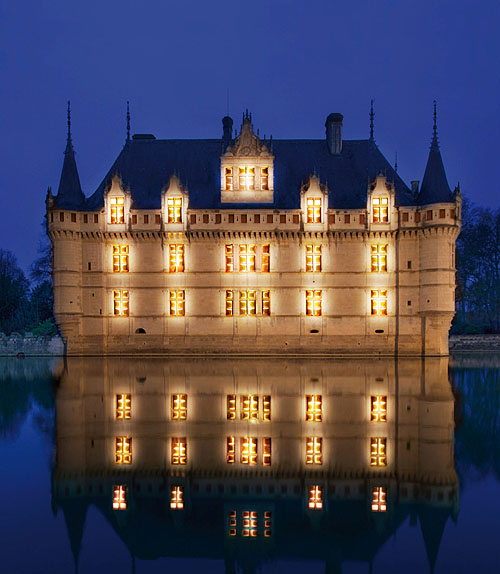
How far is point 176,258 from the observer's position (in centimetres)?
2898

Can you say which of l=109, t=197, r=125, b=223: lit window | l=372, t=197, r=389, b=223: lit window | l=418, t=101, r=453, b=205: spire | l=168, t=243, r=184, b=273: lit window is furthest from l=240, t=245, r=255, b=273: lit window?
l=418, t=101, r=453, b=205: spire

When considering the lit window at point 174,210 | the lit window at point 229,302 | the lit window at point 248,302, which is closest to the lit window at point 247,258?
the lit window at point 248,302

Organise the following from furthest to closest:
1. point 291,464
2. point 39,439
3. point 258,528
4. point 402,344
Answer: point 402,344 → point 39,439 → point 291,464 → point 258,528

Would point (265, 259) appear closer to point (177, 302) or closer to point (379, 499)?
point (177, 302)

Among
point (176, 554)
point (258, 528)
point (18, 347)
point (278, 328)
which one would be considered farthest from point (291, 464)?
point (18, 347)

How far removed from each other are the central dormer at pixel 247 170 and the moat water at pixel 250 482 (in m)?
16.7

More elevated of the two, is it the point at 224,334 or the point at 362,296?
the point at 362,296

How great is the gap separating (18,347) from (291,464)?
26.5m

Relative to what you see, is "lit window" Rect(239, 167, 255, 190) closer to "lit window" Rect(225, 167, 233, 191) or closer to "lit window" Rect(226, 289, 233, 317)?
"lit window" Rect(225, 167, 233, 191)

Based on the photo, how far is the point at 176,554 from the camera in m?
5.65

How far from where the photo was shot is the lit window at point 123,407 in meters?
12.0

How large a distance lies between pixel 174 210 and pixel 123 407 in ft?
58.0

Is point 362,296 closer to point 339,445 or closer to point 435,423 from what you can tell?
point 435,423

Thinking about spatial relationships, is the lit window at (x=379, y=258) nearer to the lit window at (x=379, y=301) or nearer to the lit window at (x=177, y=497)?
the lit window at (x=379, y=301)
